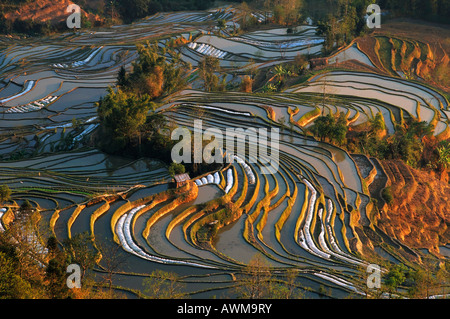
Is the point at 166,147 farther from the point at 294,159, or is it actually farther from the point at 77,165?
the point at 294,159

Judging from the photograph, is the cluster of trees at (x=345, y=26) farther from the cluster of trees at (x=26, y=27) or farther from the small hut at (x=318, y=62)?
the cluster of trees at (x=26, y=27)

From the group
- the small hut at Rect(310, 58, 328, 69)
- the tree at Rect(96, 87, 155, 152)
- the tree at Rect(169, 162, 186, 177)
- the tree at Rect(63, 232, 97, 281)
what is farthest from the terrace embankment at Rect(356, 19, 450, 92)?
the tree at Rect(63, 232, 97, 281)

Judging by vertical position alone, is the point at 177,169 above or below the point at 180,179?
above

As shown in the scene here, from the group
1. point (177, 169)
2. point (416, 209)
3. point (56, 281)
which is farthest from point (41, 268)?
point (416, 209)

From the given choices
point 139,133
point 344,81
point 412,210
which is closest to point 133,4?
point 344,81

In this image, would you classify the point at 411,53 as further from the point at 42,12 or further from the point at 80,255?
the point at 80,255
